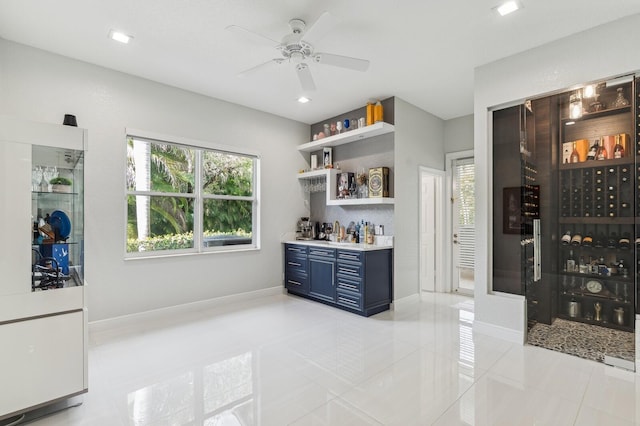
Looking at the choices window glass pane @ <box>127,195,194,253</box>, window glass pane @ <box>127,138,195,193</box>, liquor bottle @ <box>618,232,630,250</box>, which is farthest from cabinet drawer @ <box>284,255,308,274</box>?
liquor bottle @ <box>618,232,630,250</box>

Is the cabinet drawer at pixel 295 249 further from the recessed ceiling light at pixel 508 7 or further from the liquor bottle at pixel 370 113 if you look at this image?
the recessed ceiling light at pixel 508 7

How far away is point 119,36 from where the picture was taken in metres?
3.09

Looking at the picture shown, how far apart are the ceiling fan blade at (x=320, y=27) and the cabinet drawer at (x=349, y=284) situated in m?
2.91

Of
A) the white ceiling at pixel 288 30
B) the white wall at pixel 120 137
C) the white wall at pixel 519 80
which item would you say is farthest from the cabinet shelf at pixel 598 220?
the white wall at pixel 120 137

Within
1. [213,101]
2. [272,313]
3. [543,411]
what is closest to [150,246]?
[272,313]

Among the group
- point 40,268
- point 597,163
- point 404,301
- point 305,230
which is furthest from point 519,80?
point 40,268

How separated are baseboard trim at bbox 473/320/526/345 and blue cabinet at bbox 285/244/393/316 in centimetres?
123

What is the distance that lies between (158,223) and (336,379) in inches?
123

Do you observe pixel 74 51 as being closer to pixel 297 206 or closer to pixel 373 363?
pixel 297 206

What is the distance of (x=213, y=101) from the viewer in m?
4.72

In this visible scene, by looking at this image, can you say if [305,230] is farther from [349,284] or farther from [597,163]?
[597,163]

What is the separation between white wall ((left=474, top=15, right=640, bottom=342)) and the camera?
9.33 ft

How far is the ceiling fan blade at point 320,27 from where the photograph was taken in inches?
92.4

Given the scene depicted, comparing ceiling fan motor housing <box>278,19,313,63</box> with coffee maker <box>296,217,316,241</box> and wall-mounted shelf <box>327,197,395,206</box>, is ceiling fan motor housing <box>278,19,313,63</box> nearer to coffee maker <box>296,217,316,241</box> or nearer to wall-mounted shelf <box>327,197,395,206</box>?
wall-mounted shelf <box>327,197,395,206</box>
